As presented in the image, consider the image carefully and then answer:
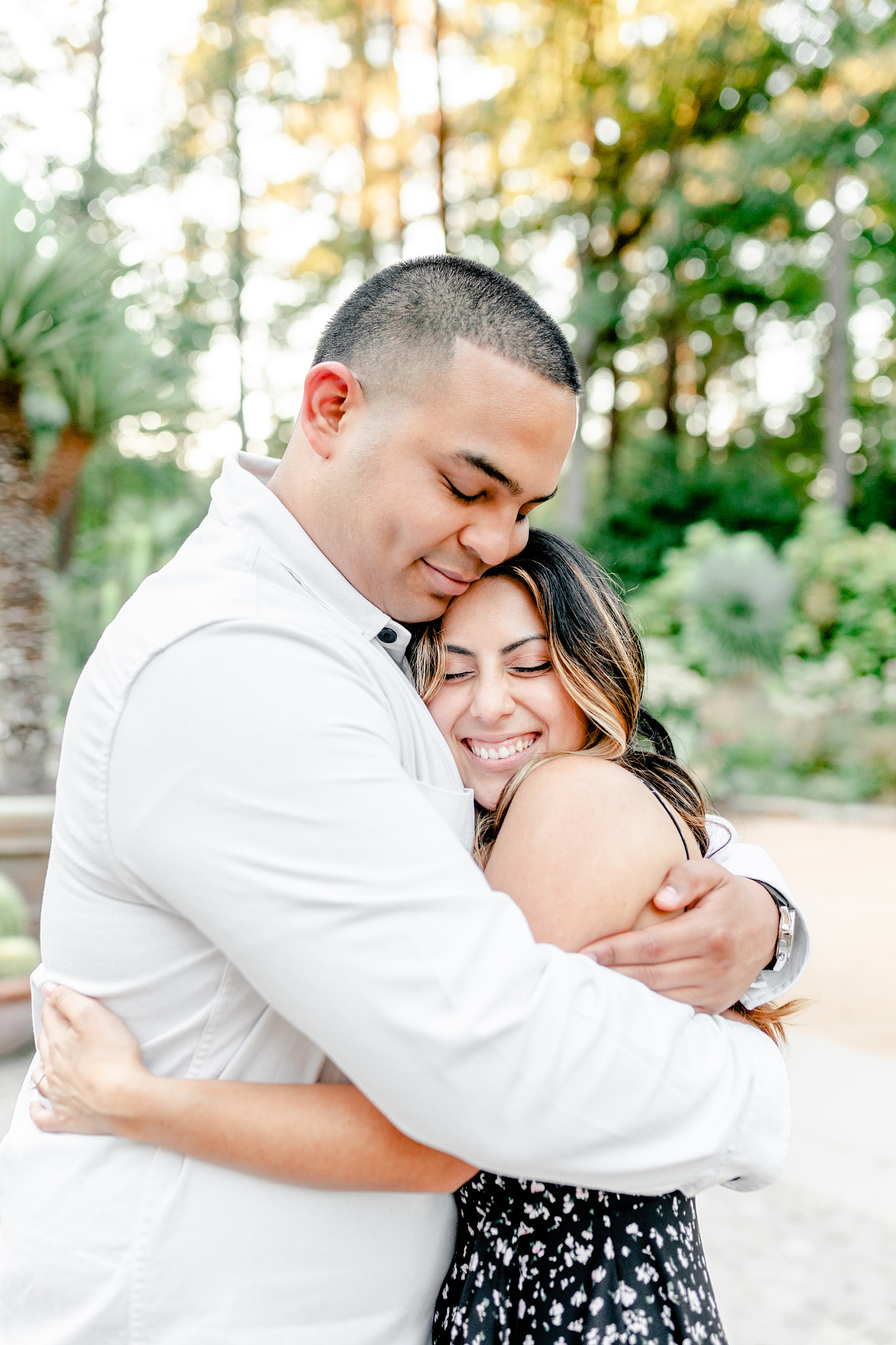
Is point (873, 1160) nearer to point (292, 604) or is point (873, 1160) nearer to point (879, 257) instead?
point (292, 604)

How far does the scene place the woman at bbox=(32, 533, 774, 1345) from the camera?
116 centimetres

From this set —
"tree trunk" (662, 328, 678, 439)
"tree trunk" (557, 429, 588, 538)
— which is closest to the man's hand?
"tree trunk" (557, 429, 588, 538)

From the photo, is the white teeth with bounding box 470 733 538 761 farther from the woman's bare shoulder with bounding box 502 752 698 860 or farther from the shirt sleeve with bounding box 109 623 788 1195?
the shirt sleeve with bounding box 109 623 788 1195

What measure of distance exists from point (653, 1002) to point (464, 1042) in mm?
290

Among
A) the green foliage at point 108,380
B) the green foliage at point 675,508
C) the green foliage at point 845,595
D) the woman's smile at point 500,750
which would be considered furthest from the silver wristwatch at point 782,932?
the green foliage at point 675,508

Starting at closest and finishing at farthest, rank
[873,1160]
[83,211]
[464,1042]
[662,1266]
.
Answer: [464,1042] → [662,1266] → [873,1160] → [83,211]

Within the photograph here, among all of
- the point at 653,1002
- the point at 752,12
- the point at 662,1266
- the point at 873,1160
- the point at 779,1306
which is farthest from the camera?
the point at 752,12

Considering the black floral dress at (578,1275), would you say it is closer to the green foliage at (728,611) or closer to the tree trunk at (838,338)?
the green foliage at (728,611)

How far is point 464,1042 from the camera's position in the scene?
0.99 metres

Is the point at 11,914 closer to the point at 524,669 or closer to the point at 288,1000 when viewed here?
the point at 524,669

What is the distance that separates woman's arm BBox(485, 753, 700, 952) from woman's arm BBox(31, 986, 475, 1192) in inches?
12.5

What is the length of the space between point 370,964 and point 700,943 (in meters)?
0.56

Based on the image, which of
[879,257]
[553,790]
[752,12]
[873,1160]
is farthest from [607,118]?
[553,790]

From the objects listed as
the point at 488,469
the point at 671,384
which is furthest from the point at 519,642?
the point at 671,384
